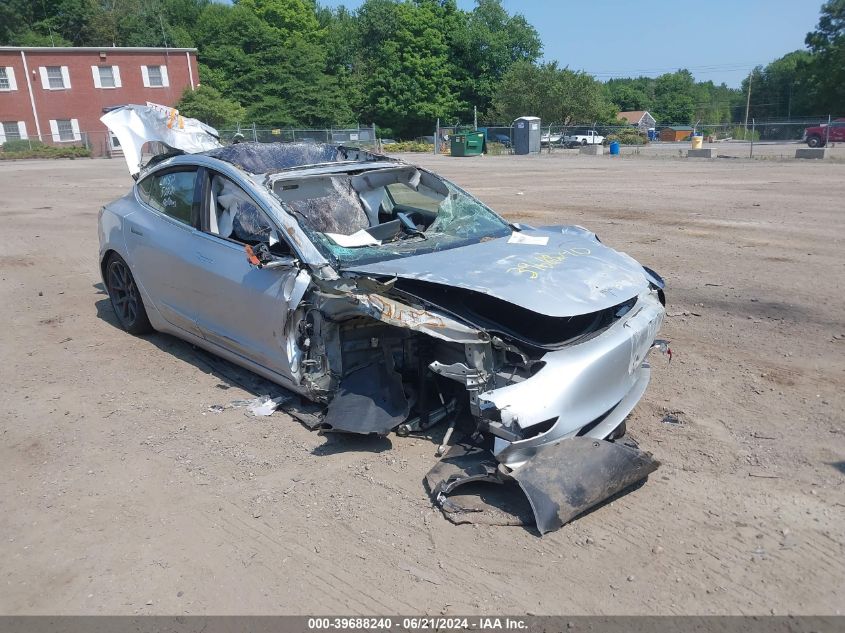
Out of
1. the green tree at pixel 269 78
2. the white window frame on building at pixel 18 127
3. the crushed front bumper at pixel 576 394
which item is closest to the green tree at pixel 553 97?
the green tree at pixel 269 78

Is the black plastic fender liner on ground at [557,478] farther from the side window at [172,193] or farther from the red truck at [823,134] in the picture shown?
the red truck at [823,134]

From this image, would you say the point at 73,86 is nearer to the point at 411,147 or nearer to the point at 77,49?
the point at 77,49

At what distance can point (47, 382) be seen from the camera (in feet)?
17.7

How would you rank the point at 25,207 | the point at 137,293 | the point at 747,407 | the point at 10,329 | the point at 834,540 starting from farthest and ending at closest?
1. the point at 25,207
2. the point at 10,329
3. the point at 137,293
4. the point at 747,407
5. the point at 834,540

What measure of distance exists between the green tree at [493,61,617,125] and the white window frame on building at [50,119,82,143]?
113ft

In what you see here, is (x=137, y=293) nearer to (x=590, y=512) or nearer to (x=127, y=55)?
(x=590, y=512)

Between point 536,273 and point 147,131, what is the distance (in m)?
4.53

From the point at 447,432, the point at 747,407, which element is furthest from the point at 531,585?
the point at 747,407

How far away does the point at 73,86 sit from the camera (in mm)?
51125

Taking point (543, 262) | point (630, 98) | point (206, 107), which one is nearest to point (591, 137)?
point (206, 107)

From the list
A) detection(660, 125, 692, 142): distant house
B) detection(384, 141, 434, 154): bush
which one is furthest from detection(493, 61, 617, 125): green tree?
detection(384, 141, 434, 154): bush

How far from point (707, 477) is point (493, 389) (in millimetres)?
1312

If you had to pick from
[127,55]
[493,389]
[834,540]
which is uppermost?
[127,55]

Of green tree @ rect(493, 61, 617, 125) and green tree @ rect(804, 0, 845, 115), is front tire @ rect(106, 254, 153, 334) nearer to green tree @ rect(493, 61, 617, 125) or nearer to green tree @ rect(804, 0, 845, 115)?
green tree @ rect(493, 61, 617, 125)
